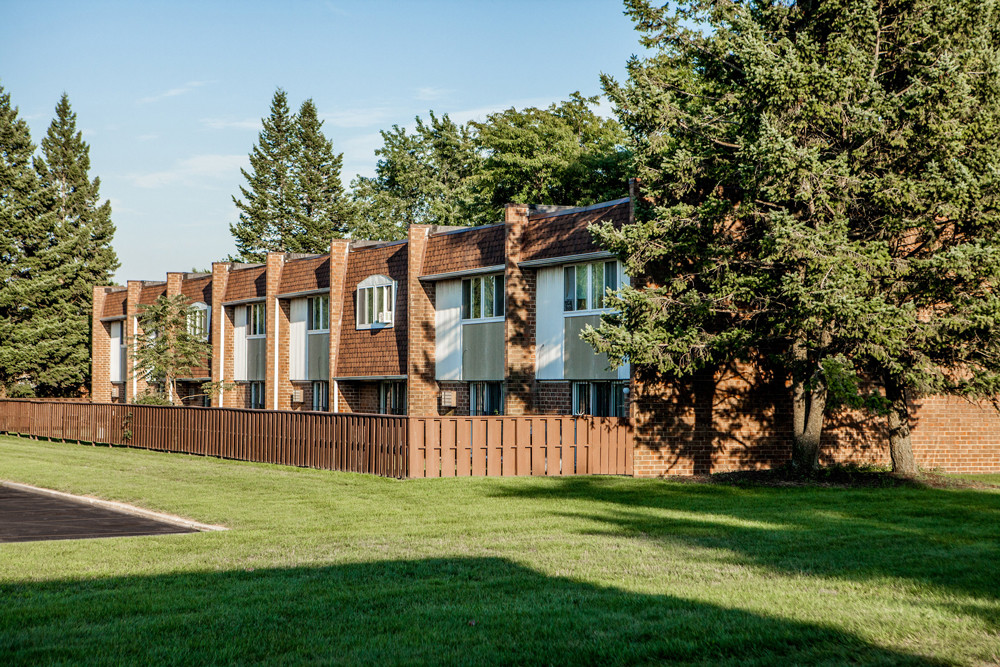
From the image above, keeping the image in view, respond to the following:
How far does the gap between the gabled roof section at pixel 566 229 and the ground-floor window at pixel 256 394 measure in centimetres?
1741

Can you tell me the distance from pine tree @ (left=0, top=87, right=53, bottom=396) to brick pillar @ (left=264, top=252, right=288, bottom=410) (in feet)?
60.9

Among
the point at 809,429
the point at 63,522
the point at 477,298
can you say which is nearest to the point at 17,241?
the point at 477,298

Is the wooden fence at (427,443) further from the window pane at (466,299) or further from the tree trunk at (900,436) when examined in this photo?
the window pane at (466,299)

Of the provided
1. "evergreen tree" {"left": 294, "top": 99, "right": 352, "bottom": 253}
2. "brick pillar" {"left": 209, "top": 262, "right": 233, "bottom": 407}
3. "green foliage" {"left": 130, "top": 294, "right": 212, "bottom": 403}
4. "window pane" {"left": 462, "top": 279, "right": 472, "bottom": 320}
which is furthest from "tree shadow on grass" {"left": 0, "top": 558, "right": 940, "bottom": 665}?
"evergreen tree" {"left": 294, "top": 99, "right": 352, "bottom": 253}

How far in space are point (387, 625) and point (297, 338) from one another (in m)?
32.9

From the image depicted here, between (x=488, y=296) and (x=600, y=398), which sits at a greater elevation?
(x=488, y=296)

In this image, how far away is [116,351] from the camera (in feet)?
172

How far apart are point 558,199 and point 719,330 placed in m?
29.4

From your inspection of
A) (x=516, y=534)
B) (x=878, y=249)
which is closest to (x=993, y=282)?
(x=878, y=249)

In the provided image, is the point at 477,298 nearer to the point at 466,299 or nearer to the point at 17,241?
the point at 466,299

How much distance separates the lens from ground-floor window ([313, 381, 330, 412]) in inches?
1523

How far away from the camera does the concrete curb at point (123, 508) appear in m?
14.4

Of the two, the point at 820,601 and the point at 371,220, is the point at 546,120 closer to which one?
the point at 371,220

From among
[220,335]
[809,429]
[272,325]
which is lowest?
[809,429]
